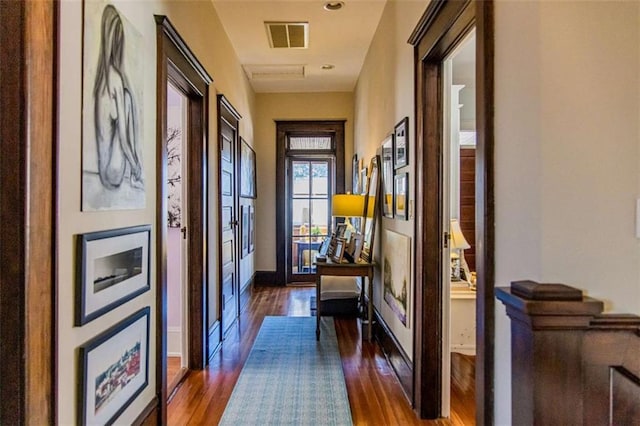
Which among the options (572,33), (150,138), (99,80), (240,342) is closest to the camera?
(572,33)

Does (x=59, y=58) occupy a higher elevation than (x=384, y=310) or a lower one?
higher

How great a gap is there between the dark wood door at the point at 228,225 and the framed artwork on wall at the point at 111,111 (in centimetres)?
169

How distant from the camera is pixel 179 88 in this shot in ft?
9.18

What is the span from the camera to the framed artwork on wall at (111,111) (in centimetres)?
150

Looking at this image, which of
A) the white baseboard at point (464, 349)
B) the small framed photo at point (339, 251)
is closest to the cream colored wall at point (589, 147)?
the white baseboard at point (464, 349)

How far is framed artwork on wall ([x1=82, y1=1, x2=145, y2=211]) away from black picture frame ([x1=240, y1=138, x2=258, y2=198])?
289 centimetres

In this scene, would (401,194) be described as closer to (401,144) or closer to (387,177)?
(401,144)

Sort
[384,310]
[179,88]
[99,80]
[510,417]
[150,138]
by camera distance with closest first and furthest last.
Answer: [510,417] < [99,80] < [150,138] < [179,88] < [384,310]

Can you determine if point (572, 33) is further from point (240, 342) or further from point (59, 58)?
point (240, 342)

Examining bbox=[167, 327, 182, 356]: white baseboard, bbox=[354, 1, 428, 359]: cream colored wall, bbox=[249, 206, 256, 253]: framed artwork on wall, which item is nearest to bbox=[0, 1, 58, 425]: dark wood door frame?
bbox=[354, 1, 428, 359]: cream colored wall

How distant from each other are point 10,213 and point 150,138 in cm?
102

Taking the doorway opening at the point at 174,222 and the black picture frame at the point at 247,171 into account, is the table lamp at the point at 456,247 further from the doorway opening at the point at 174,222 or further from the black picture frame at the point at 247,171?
the black picture frame at the point at 247,171

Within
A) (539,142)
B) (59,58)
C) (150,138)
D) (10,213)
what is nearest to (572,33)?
(539,142)

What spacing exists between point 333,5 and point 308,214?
3648 mm
